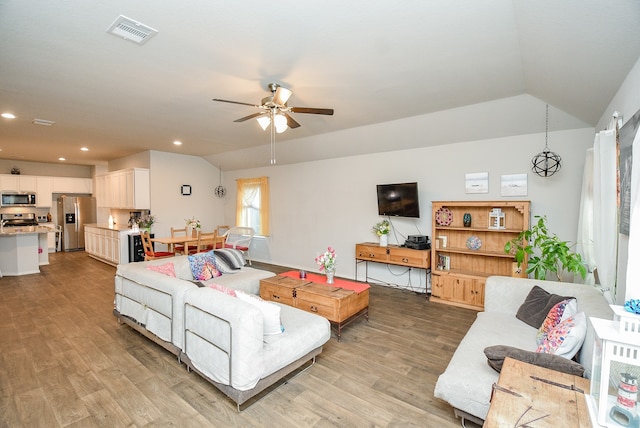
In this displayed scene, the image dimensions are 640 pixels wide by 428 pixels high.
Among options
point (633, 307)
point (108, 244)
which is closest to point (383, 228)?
point (633, 307)

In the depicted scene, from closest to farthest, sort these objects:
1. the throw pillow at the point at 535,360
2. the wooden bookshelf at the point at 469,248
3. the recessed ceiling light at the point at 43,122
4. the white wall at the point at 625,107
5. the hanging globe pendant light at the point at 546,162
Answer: the throw pillow at the point at 535,360
the white wall at the point at 625,107
the hanging globe pendant light at the point at 546,162
the wooden bookshelf at the point at 469,248
the recessed ceiling light at the point at 43,122

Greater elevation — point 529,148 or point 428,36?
point 428,36

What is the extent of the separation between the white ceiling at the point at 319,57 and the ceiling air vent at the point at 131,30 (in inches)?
1.8

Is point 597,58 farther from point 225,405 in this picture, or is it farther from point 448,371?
point 225,405

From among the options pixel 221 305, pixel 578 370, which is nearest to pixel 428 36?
pixel 578 370

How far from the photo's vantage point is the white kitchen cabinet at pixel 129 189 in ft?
21.9

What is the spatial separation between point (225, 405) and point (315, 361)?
90cm

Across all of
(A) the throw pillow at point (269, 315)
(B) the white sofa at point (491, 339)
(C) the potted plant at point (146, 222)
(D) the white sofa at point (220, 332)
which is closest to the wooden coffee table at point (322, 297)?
(D) the white sofa at point (220, 332)

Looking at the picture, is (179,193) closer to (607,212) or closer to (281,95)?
(281,95)

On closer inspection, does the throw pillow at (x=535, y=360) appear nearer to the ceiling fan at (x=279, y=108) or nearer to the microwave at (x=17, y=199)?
the ceiling fan at (x=279, y=108)

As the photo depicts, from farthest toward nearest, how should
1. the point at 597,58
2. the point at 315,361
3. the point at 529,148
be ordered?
1. the point at 529,148
2. the point at 315,361
3. the point at 597,58

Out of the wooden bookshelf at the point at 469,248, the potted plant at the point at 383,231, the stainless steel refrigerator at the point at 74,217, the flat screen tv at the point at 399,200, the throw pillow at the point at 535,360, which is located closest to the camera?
the throw pillow at the point at 535,360

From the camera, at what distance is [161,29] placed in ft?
7.13

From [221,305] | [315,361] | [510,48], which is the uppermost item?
[510,48]
